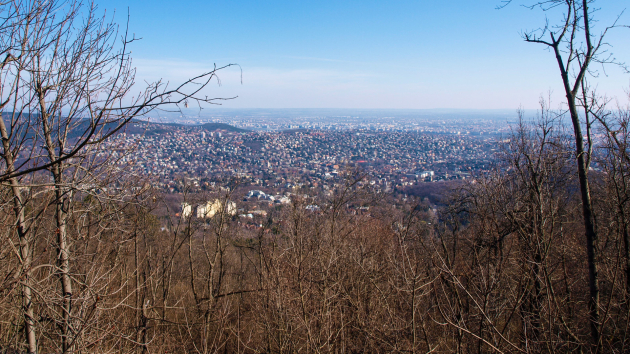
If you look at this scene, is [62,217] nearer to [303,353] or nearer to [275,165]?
[303,353]

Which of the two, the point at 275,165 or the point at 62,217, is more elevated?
the point at 62,217

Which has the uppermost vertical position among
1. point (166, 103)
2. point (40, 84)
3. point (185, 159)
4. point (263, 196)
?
point (40, 84)

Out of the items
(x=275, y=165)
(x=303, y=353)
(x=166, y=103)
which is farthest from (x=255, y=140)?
(x=166, y=103)

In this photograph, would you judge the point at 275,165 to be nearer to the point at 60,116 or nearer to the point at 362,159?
the point at 362,159

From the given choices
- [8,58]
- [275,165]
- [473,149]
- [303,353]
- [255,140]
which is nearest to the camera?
[8,58]

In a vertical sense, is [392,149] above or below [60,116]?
below

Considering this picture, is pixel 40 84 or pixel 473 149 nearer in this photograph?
pixel 40 84

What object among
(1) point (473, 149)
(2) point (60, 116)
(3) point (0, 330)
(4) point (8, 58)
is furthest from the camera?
(1) point (473, 149)

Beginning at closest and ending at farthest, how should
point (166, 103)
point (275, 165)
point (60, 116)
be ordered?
point (166, 103)
point (60, 116)
point (275, 165)

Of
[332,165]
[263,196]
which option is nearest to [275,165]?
[332,165]
